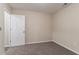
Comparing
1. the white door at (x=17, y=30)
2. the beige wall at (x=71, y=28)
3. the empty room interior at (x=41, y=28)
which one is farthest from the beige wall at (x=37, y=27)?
the beige wall at (x=71, y=28)

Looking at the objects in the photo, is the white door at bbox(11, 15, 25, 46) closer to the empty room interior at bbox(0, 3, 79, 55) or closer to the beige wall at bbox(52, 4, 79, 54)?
the empty room interior at bbox(0, 3, 79, 55)

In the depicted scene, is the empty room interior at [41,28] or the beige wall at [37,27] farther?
the beige wall at [37,27]

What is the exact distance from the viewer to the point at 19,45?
4258 millimetres

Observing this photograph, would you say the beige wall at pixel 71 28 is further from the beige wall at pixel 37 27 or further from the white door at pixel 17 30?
the white door at pixel 17 30

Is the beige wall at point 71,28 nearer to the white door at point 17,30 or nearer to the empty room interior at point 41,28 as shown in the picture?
the empty room interior at point 41,28

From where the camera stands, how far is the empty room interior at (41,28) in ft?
11.1

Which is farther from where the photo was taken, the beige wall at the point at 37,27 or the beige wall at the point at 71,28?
the beige wall at the point at 37,27

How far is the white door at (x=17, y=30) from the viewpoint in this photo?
167 inches

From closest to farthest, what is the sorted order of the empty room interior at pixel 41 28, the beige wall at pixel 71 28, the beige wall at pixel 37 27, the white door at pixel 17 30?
the beige wall at pixel 71 28
the empty room interior at pixel 41 28
the white door at pixel 17 30
the beige wall at pixel 37 27

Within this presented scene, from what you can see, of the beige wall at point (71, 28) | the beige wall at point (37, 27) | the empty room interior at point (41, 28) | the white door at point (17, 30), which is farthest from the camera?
the beige wall at point (37, 27)

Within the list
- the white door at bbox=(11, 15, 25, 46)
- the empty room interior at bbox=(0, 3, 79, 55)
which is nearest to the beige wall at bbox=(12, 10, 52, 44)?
the empty room interior at bbox=(0, 3, 79, 55)

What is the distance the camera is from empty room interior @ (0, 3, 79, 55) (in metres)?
3.38

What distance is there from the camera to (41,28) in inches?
199

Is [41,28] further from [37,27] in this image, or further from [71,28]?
[71,28]
